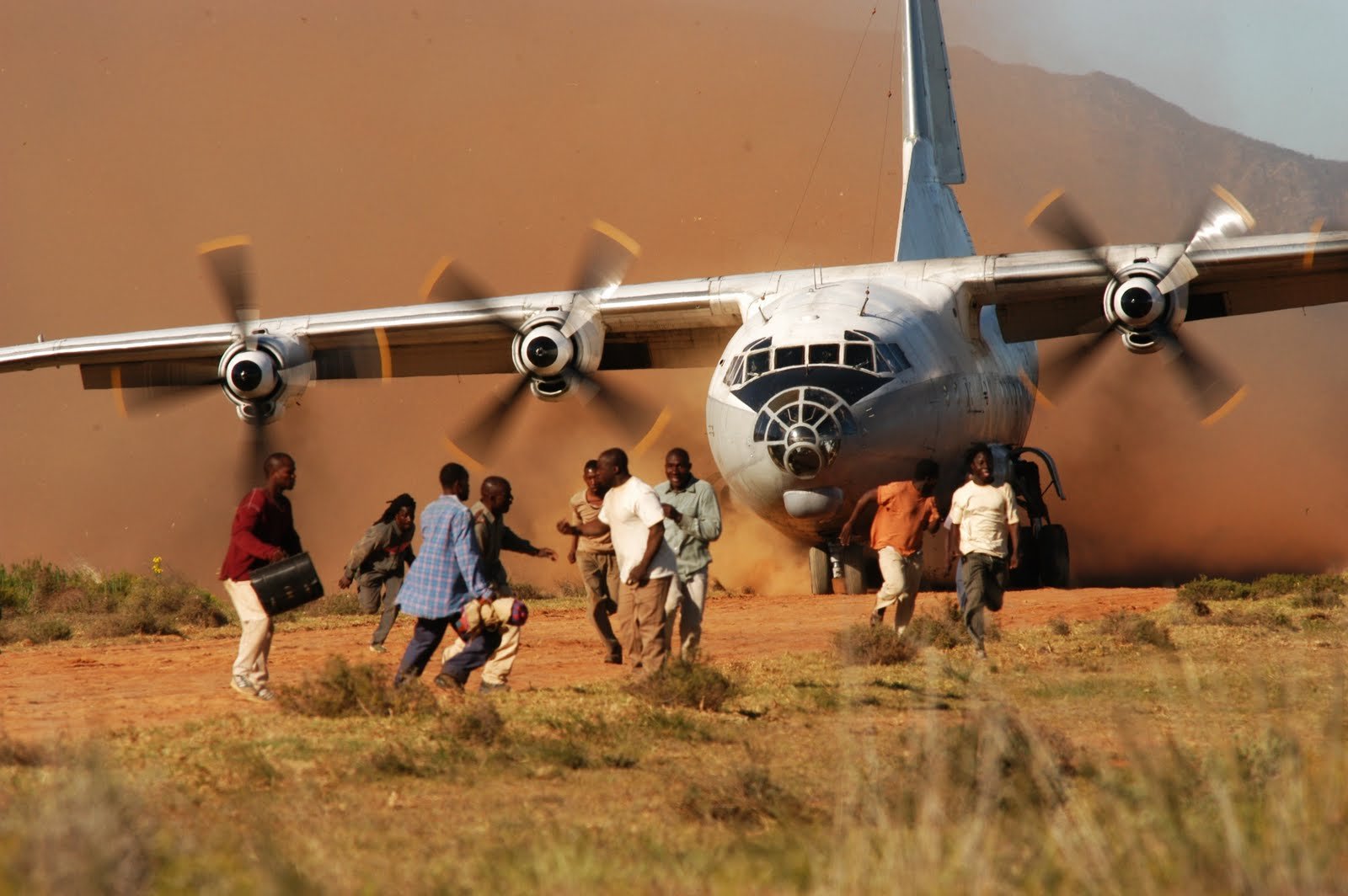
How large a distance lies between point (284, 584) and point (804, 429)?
7.33 meters

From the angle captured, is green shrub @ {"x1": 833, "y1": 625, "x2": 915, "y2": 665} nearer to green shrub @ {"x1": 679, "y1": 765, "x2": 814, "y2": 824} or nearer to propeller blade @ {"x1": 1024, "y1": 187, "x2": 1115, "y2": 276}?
green shrub @ {"x1": 679, "y1": 765, "x2": 814, "y2": 824}

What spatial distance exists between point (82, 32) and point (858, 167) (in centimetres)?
2870

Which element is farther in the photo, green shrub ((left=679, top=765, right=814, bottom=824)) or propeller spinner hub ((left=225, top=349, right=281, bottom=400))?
propeller spinner hub ((left=225, top=349, right=281, bottom=400))

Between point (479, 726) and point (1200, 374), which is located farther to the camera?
point (1200, 374)

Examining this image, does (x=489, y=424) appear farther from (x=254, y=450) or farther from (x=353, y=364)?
(x=353, y=364)

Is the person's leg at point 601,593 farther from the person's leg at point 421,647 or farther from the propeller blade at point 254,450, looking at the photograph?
the propeller blade at point 254,450

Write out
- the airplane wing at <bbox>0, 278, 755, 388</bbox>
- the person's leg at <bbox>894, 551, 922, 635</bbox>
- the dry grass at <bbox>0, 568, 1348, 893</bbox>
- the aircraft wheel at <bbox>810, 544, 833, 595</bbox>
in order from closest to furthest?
the dry grass at <bbox>0, 568, 1348, 893</bbox>, the person's leg at <bbox>894, 551, 922, 635</bbox>, the airplane wing at <bbox>0, 278, 755, 388</bbox>, the aircraft wheel at <bbox>810, 544, 833, 595</bbox>

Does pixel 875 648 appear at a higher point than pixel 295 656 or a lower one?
lower

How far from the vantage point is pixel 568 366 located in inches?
791

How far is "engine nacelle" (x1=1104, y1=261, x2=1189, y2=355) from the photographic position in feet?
Answer: 59.1

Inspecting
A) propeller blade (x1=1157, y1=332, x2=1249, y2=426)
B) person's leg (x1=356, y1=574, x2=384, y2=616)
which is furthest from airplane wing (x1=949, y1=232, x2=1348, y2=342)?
person's leg (x1=356, y1=574, x2=384, y2=616)

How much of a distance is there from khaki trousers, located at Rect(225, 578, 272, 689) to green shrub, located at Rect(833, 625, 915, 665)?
4.38 m

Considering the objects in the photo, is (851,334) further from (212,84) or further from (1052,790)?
(212,84)

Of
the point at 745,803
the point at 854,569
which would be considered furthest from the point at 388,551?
the point at 745,803
